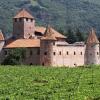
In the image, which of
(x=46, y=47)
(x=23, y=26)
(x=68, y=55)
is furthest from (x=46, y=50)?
(x=23, y=26)

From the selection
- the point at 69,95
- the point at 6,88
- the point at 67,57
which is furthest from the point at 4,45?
the point at 69,95

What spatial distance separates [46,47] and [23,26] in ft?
34.0

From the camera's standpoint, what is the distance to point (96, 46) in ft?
283

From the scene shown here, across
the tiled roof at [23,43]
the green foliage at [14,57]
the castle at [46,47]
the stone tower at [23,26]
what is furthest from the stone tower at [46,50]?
the stone tower at [23,26]

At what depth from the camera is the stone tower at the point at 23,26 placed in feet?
283

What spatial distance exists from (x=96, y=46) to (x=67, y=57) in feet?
20.3

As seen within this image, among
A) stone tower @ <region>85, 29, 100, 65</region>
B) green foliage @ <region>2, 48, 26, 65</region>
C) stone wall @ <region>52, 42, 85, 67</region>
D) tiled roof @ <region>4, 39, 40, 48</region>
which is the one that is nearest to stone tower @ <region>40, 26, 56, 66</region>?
stone wall @ <region>52, 42, 85, 67</region>

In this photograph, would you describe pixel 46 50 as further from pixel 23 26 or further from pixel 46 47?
pixel 23 26

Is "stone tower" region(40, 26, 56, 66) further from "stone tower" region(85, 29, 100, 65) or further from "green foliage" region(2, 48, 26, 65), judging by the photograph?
"stone tower" region(85, 29, 100, 65)

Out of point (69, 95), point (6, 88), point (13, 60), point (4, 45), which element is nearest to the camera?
point (69, 95)

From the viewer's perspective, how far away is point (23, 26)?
284 feet

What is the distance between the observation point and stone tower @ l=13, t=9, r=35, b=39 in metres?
86.3

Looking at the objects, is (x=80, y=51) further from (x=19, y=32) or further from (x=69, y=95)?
(x=69, y=95)

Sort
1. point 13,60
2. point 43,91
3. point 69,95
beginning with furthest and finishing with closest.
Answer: point 13,60, point 43,91, point 69,95
